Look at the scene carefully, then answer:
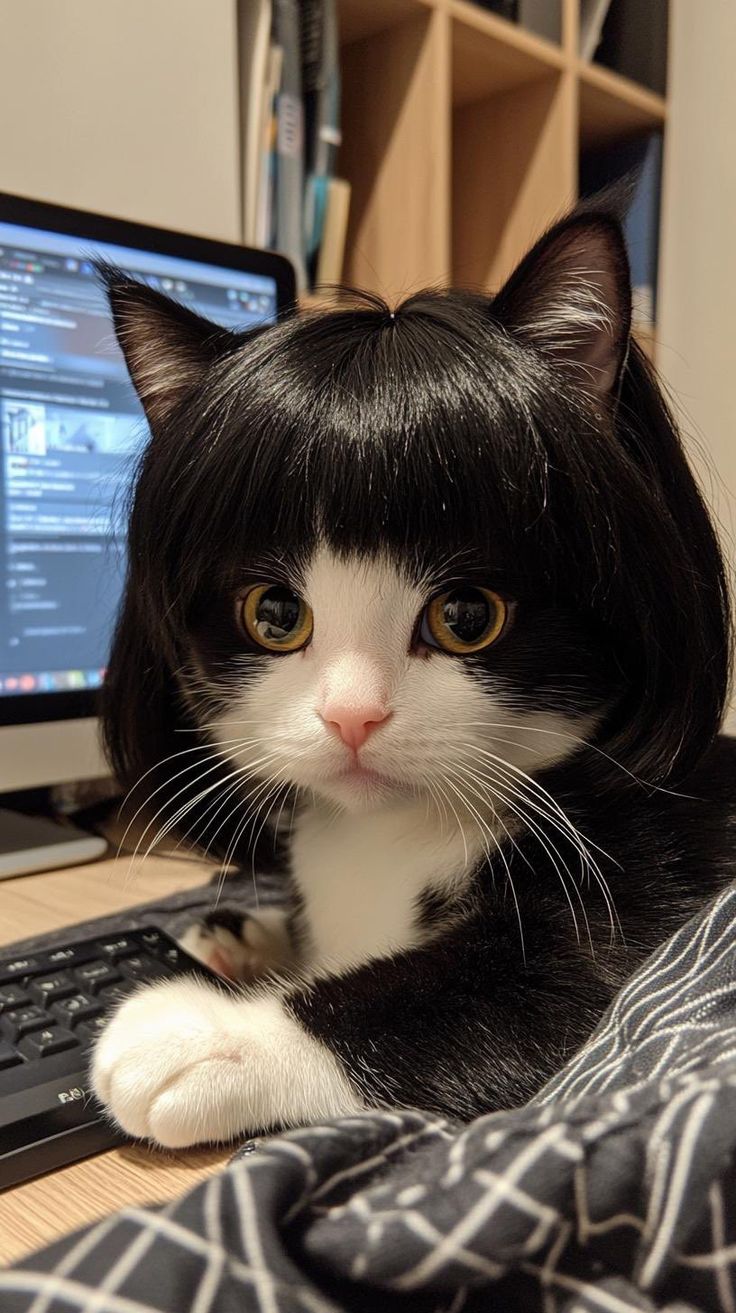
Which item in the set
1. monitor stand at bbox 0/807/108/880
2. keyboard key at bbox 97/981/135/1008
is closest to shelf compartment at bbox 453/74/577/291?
monitor stand at bbox 0/807/108/880

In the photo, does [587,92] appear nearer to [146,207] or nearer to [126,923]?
[146,207]

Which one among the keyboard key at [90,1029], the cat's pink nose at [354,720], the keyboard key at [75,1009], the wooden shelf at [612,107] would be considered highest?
the wooden shelf at [612,107]

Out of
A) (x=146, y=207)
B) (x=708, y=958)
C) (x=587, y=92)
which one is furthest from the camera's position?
(x=587, y=92)

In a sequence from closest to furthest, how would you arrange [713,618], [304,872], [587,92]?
[713,618], [304,872], [587,92]

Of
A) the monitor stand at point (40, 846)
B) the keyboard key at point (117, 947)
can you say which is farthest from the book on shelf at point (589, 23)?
the keyboard key at point (117, 947)

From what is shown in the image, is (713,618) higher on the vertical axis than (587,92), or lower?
lower

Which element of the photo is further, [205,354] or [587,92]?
[587,92]

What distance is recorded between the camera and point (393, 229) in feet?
4.31

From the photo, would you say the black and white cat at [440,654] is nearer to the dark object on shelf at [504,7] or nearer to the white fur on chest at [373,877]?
the white fur on chest at [373,877]

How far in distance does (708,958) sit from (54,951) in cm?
35

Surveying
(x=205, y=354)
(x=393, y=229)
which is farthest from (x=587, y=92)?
(x=205, y=354)

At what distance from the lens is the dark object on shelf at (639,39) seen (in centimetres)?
154

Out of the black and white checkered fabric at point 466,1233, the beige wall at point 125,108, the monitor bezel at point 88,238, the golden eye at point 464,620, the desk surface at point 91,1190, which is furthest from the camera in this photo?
the beige wall at point 125,108

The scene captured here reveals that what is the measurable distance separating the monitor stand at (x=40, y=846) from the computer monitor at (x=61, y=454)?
2.1 inches
